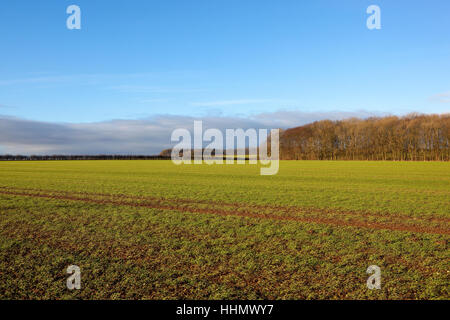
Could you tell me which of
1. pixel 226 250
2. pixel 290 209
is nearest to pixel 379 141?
pixel 290 209

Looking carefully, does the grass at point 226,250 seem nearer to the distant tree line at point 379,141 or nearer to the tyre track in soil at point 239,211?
the tyre track in soil at point 239,211

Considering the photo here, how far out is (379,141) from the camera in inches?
5871

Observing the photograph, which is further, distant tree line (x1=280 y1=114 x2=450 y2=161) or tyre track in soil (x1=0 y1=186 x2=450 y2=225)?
distant tree line (x1=280 y1=114 x2=450 y2=161)

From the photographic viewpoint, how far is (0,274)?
24.1 feet

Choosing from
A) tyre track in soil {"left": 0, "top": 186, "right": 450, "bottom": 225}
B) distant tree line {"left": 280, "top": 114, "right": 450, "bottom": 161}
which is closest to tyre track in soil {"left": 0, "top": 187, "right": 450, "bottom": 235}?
tyre track in soil {"left": 0, "top": 186, "right": 450, "bottom": 225}

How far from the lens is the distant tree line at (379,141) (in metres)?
132

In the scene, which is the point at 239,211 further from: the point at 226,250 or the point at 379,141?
the point at 379,141

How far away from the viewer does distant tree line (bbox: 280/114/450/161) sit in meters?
132

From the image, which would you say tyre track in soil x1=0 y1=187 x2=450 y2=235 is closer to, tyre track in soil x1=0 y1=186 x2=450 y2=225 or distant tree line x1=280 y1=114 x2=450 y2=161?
tyre track in soil x1=0 y1=186 x2=450 y2=225

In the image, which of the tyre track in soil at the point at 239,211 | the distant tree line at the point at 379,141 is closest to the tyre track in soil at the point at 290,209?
the tyre track in soil at the point at 239,211

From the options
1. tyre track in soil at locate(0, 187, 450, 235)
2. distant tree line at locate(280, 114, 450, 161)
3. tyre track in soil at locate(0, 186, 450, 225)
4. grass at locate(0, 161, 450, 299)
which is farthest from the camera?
distant tree line at locate(280, 114, 450, 161)

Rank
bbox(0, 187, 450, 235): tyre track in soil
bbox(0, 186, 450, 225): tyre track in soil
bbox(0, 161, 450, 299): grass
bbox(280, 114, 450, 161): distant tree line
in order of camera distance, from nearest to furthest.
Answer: bbox(0, 161, 450, 299): grass
bbox(0, 187, 450, 235): tyre track in soil
bbox(0, 186, 450, 225): tyre track in soil
bbox(280, 114, 450, 161): distant tree line
